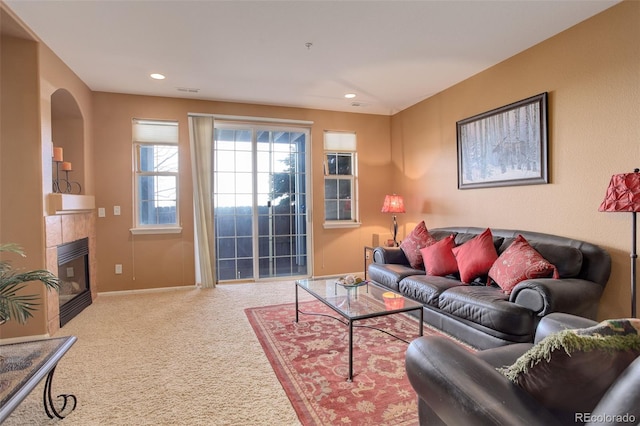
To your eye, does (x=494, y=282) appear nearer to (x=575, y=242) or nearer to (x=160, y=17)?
(x=575, y=242)

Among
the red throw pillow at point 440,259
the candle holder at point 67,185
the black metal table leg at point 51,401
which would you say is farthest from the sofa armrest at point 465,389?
the candle holder at point 67,185

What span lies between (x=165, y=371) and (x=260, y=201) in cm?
309

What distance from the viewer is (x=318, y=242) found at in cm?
541

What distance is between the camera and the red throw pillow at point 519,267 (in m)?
2.65

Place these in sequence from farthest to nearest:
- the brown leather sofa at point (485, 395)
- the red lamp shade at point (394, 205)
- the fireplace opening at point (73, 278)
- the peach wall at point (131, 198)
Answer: the red lamp shade at point (394, 205), the peach wall at point (131, 198), the fireplace opening at point (73, 278), the brown leather sofa at point (485, 395)

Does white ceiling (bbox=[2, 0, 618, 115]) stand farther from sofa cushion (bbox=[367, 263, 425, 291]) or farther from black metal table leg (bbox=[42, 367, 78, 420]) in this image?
black metal table leg (bbox=[42, 367, 78, 420])

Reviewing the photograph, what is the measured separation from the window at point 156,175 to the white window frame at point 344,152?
2.26 metres

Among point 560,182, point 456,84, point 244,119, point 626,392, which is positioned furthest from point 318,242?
point 626,392

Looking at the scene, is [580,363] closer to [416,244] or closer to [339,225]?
[416,244]

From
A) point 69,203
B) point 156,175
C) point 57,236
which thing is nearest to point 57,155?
point 69,203

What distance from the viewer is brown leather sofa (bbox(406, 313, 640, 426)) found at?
2.81 ft

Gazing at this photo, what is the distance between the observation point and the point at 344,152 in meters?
5.59

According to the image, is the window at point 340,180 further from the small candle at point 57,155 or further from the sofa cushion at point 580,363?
the sofa cushion at point 580,363

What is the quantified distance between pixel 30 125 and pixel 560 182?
4854 millimetres
